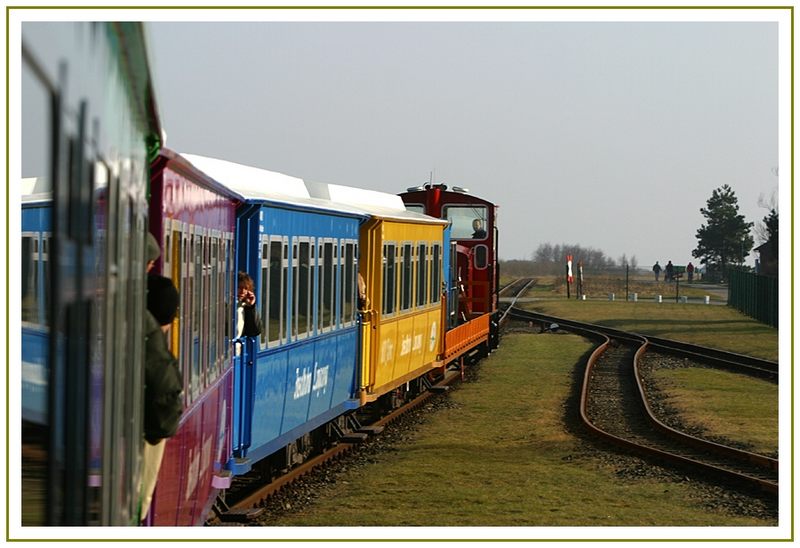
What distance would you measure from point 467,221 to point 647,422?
9.85 meters

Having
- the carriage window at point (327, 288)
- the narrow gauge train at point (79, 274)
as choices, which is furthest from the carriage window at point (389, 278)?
the narrow gauge train at point (79, 274)

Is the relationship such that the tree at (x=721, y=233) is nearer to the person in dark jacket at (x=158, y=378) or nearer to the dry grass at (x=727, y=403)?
the dry grass at (x=727, y=403)

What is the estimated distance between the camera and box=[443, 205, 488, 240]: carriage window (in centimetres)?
2639

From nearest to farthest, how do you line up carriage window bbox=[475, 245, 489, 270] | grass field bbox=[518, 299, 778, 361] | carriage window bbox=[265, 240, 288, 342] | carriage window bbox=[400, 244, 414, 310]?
carriage window bbox=[265, 240, 288, 342] < carriage window bbox=[400, 244, 414, 310] < carriage window bbox=[475, 245, 489, 270] < grass field bbox=[518, 299, 778, 361]

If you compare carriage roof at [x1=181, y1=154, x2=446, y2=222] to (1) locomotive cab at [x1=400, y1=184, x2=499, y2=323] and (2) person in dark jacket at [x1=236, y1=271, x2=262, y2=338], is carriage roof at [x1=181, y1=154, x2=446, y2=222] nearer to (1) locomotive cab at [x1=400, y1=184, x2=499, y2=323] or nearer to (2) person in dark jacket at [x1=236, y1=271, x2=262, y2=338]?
(2) person in dark jacket at [x1=236, y1=271, x2=262, y2=338]

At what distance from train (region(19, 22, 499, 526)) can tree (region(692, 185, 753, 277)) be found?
89408 millimetres

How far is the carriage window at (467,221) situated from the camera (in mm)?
26389

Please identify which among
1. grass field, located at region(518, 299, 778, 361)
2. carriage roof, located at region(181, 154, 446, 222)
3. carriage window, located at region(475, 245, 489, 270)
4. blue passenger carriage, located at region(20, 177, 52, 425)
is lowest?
grass field, located at region(518, 299, 778, 361)

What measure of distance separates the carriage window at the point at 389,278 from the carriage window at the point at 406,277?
582 millimetres

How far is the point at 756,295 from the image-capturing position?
46.8 m

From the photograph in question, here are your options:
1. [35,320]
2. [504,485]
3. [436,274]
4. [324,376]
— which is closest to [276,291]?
[324,376]

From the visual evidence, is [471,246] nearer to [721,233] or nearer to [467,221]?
[467,221]

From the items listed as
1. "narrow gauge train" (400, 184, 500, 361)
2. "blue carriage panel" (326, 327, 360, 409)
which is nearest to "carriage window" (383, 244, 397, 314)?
"blue carriage panel" (326, 327, 360, 409)
